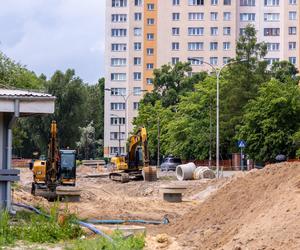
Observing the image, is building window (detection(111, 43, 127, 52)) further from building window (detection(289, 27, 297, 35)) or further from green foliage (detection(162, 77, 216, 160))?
green foliage (detection(162, 77, 216, 160))

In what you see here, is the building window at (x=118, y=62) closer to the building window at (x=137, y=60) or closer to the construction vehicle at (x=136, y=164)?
the building window at (x=137, y=60)

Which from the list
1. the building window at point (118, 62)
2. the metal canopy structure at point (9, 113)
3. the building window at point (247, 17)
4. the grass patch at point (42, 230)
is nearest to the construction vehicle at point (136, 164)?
the metal canopy structure at point (9, 113)

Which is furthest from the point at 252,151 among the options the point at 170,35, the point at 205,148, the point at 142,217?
the point at 170,35

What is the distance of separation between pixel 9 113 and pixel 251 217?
8.76m

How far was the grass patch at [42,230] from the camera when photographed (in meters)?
17.4

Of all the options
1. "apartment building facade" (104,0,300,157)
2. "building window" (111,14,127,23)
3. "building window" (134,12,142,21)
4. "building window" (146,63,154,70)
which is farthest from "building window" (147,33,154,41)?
"building window" (111,14,127,23)

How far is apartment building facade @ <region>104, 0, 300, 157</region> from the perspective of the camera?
406 feet

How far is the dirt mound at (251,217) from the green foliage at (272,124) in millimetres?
43112

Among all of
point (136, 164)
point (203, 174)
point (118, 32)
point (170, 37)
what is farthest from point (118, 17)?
point (203, 174)

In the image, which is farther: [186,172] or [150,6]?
[150,6]

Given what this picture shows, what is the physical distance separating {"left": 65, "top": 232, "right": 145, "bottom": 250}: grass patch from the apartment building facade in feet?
350

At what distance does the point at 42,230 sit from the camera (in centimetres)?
1791

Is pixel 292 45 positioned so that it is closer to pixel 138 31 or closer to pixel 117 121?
pixel 138 31

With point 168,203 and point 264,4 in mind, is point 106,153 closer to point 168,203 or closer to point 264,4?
point 264,4
